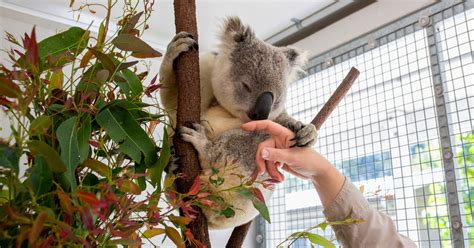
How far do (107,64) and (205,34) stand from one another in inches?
83.9

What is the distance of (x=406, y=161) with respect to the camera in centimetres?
186

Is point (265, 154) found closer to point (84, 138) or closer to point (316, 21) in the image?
point (84, 138)

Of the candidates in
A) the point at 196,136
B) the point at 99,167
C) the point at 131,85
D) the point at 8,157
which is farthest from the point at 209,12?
the point at 8,157

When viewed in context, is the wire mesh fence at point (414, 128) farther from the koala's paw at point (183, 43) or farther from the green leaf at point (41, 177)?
the green leaf at point (41, 177)

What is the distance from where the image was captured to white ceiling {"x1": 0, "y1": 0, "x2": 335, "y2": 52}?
221cm

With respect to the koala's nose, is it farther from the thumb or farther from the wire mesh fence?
the wire mesh fence

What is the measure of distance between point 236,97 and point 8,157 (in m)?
0.99

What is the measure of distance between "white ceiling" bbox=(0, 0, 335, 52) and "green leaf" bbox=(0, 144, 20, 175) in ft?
5.83

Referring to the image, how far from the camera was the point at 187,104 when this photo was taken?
3.10 feet

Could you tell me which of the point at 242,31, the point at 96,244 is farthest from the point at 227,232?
the point at 96,244

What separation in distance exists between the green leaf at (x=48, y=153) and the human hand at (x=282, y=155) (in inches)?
24.8

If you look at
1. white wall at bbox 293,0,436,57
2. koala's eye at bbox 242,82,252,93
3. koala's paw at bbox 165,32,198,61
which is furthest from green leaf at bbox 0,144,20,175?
white wall at bbox 293,0,436,57

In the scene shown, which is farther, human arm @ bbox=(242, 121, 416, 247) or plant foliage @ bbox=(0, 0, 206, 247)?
human arm @ bbox=(242, 121, 416, 247)

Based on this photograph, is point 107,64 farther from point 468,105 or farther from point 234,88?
point 468,105
